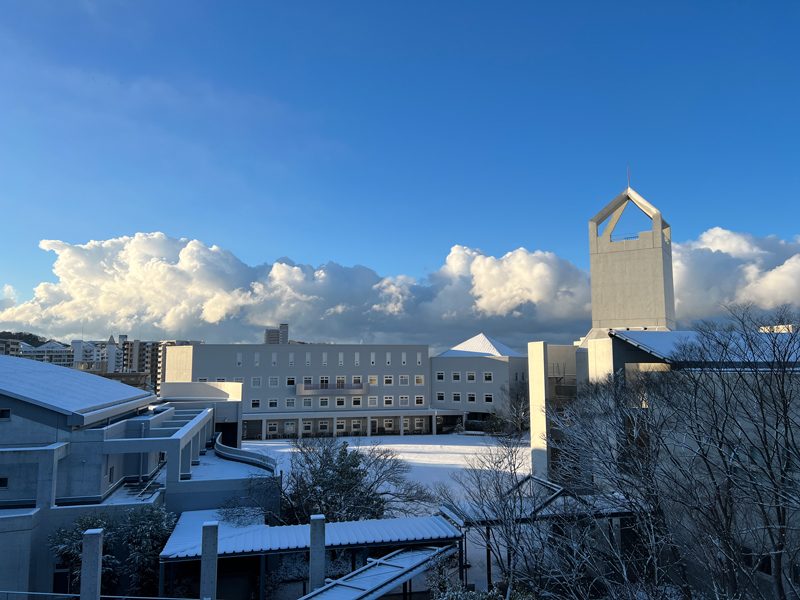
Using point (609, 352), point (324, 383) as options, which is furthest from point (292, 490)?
point (324, 383)

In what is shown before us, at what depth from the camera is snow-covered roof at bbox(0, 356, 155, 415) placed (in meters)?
16.9

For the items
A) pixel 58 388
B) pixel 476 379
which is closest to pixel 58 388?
pixel 58 388

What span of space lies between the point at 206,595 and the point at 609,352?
16.2m

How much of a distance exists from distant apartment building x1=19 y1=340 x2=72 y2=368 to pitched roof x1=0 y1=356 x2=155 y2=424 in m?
119

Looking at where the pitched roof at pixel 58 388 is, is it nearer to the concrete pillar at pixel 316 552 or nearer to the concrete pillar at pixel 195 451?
the concrete pillar at pixel 195 451

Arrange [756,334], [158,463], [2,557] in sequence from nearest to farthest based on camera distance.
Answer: [756,334] < [2,557] < [158,463]

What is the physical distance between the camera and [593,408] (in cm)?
1733

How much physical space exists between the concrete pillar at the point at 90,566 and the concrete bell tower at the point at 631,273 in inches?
1111

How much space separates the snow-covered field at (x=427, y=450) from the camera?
30459 millimetres

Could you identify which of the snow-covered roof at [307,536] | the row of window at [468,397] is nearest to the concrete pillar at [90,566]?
the snow-covered roof at [307,536]

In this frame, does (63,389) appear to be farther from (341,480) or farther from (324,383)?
(324,383)

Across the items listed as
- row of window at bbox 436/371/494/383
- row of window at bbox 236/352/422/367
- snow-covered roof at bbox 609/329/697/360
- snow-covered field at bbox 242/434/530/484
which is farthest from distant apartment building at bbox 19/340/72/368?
Answer: snow-covered roof at bbox 609/329/697/360

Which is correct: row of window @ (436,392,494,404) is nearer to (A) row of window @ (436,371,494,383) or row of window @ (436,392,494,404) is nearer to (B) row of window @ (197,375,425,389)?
(A) row of window @ (436,371,494,383)

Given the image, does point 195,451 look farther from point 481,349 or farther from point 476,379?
point 481,349
